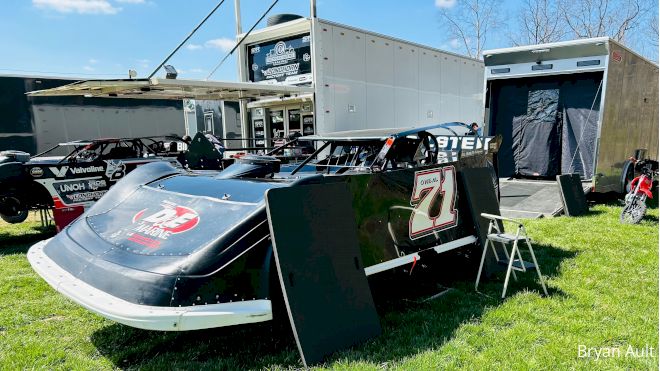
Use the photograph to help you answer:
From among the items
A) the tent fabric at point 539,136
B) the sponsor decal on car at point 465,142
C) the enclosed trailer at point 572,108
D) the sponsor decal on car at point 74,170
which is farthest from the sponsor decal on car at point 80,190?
the tent fabric at point 539,136

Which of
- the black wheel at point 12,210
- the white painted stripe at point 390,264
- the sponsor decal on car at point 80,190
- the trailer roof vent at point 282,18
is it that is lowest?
the black wheel at point 12,210

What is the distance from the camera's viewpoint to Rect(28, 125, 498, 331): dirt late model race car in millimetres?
2871

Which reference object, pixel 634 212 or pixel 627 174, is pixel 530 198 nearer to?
pixel 634 212

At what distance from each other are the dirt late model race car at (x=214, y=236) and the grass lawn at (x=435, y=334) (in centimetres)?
52

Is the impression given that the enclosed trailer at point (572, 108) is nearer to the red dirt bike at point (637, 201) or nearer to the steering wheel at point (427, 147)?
the red dirt bike at point (637, 201)

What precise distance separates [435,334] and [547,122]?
7.76 m

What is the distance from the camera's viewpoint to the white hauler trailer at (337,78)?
31.6 ft

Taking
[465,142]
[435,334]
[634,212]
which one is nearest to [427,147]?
[465,142]

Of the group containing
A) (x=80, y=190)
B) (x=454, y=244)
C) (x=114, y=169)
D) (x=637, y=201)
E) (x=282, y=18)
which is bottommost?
(x=637, y=201)

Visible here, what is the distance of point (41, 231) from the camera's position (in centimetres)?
822

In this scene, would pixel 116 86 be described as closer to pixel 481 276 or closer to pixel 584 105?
pixel 481 276

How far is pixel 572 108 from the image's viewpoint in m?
9.44

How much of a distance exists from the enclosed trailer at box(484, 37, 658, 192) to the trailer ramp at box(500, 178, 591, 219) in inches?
21.6

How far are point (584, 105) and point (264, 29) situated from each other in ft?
23.0
